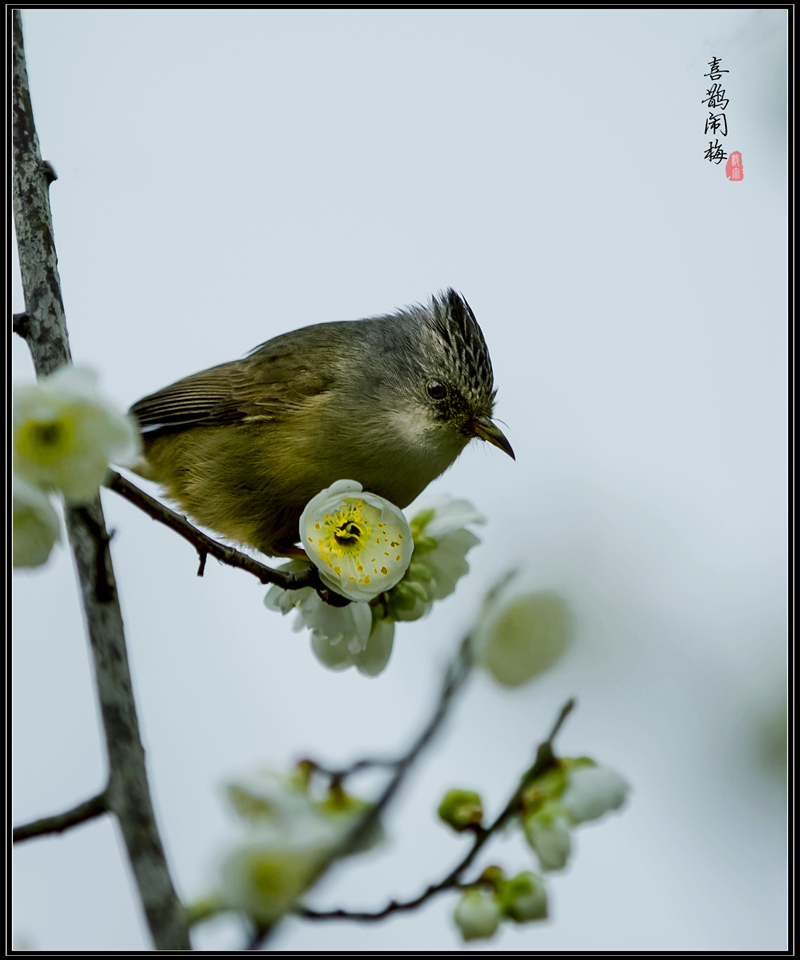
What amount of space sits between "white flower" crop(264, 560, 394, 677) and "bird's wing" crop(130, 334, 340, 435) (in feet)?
2.39

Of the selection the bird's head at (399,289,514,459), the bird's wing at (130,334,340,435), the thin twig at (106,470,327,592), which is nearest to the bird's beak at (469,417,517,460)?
the bird's head at (399,289,514,459)

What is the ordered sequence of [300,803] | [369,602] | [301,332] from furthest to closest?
[301,332] → [369,602] → [300,803]

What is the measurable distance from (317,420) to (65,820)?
109 cm

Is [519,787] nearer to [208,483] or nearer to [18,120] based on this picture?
[208,483]

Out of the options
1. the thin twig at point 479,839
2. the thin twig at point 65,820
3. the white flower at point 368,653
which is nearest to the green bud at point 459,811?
the thin twig at point 479,839

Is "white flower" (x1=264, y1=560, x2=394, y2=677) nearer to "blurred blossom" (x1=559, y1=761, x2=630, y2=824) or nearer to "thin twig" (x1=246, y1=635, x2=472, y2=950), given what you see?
"thin twig" (x1=246, y1=635, x2=472, y2=950)

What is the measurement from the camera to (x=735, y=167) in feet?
5.17

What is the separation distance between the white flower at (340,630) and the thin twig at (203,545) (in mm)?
34

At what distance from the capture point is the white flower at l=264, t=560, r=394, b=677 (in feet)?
4.13

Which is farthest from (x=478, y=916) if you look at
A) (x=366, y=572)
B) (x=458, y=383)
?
(x=458, y=383)

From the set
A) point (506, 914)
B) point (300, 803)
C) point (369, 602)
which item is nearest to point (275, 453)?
point (369, 602)

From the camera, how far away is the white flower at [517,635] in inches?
47.8

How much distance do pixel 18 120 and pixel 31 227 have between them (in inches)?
7.2
